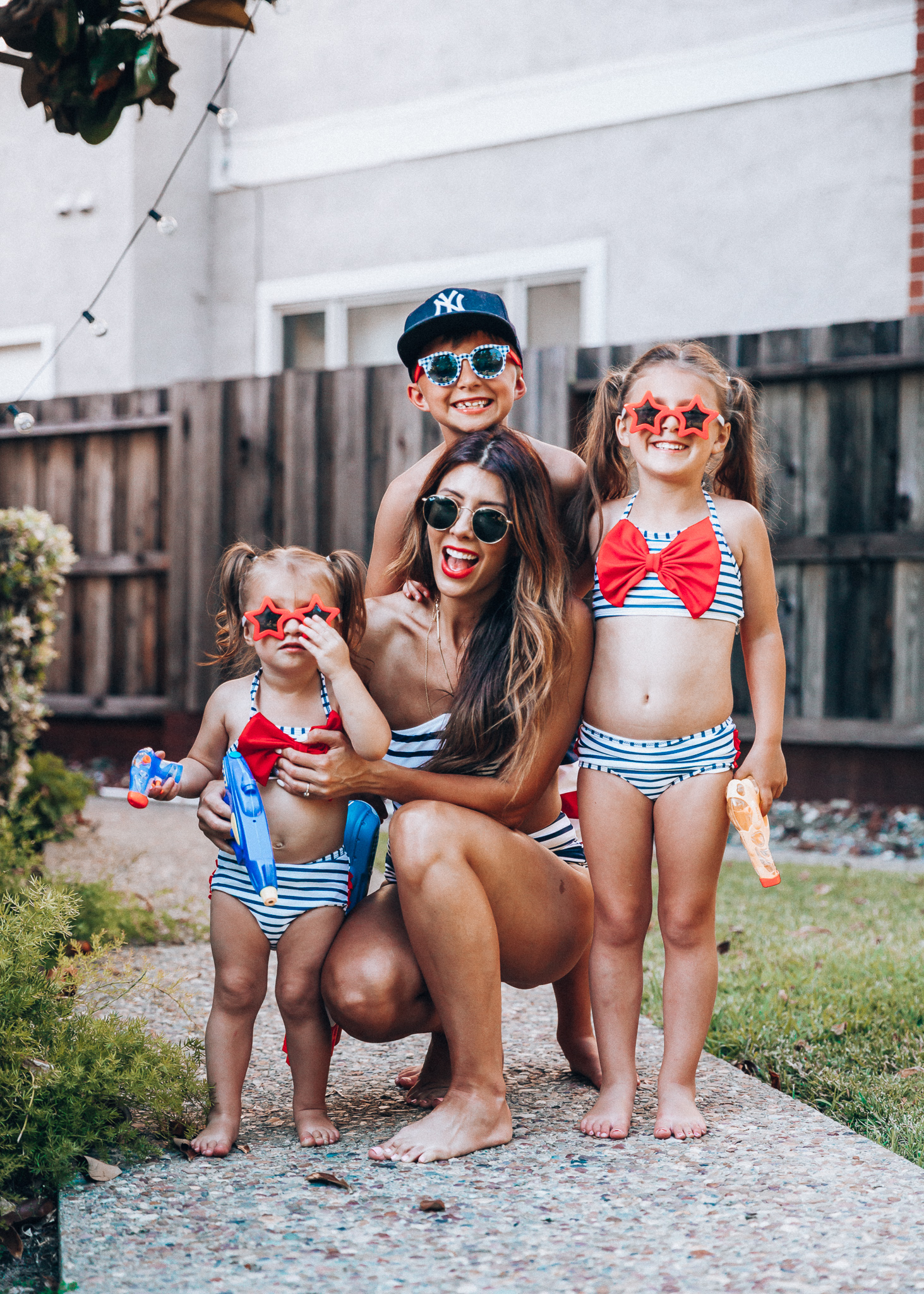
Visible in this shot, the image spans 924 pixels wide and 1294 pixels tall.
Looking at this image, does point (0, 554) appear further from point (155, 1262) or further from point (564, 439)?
point (155, 1262)

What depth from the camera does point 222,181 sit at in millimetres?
9453

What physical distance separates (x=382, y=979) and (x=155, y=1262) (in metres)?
0.67

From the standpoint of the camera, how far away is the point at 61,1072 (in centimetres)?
214

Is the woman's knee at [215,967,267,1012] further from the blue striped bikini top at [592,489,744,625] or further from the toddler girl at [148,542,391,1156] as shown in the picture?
the blue striped bikini top at [592,489,744,625]

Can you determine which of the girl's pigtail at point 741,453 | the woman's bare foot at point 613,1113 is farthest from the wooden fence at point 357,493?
the woman's bare foot at point 613,1113

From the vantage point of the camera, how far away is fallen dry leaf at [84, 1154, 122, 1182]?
7.02 feet

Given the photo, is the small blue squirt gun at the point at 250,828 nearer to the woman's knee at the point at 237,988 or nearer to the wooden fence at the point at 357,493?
the woman's knee at the point at 237,988

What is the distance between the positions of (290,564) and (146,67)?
3.04 ft

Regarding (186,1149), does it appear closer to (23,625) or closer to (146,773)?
(146,773)

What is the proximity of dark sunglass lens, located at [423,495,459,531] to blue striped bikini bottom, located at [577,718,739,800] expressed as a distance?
56cm

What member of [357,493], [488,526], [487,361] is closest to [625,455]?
[487,361]

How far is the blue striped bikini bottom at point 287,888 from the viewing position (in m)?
2.36

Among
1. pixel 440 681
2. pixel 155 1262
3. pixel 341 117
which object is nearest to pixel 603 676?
pixel 440 681

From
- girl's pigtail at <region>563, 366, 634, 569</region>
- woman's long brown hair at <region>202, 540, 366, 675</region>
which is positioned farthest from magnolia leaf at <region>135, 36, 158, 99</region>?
girl's pigtail at <region>563, 366, 634, 569</region>
